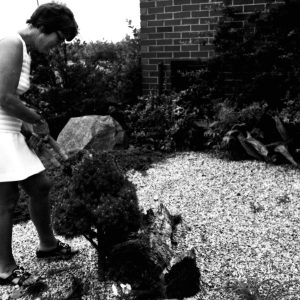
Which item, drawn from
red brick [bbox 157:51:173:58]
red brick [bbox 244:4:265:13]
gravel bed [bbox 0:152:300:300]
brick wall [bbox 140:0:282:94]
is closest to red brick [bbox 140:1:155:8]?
brick wall [bbox 140:0:282:94]

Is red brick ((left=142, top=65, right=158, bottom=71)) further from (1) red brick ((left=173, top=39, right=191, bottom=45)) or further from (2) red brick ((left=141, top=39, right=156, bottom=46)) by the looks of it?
(1) red brick ((left=173, top=39, right=191, bottom=45))

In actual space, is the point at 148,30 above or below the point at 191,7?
below

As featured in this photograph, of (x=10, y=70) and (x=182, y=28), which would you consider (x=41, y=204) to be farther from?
(x=182, y=28)

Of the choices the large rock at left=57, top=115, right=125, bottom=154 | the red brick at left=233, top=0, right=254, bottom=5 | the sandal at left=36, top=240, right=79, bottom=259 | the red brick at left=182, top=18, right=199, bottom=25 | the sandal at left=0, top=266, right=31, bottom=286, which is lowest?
the large rock at left=57, top=115, right=125, bottom=154

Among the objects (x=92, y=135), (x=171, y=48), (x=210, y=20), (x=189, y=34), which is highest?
(x=210, y=20)

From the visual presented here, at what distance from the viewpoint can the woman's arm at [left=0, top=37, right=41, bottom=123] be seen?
2289mm

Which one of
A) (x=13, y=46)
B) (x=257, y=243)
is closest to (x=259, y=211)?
(x=257, y=243)

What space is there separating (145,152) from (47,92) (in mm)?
2005

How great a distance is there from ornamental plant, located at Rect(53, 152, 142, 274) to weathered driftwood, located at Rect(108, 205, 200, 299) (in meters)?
0.10

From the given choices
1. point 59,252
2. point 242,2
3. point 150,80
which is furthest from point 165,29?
point 59,252

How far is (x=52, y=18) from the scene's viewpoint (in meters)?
2.42

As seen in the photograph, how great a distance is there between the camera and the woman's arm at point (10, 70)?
2.29 meters

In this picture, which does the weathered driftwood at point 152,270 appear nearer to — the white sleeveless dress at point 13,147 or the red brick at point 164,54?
the white sleeveless dress at point 13,147

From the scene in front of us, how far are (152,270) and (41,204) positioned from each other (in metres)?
0.90
